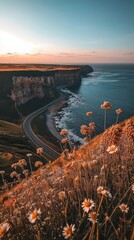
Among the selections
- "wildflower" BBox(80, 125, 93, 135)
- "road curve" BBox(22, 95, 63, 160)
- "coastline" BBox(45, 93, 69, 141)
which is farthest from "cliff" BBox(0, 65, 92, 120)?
"wildflower" BBox(80, 125, 93, 135)

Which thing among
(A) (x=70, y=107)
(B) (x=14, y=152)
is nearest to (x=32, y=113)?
(A) (x=70, y=107)

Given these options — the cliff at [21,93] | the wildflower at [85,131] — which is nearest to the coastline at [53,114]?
the cliff at [21,93]

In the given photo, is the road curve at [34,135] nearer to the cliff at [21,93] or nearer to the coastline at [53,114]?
the coastline at [53,114]

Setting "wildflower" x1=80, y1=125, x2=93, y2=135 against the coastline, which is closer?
"wildflower" x1=80, y1=125, x2=93, y2=135

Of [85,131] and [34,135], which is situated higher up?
[85,131]

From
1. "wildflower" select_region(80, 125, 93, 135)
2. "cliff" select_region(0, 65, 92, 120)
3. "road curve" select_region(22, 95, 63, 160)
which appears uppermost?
"wildflower" select_region(80, 125, 93, 135)

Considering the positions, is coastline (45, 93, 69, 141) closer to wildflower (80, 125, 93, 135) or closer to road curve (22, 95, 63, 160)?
road curve (22, 95, 63, 160)

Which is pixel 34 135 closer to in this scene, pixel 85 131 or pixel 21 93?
pixel 21 93

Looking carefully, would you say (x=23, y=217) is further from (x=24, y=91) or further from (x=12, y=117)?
(x=24, y=91)

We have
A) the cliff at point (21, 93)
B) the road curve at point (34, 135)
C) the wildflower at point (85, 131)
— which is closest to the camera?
the wildflower at point (85, 131)

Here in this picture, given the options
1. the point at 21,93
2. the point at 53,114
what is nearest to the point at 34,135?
the point at 53,114

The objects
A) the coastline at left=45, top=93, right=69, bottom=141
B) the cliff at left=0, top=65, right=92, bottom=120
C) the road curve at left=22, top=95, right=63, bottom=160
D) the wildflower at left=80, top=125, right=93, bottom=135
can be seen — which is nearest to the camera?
the wildflower at left=80, top=125, right=93, bottom=135
